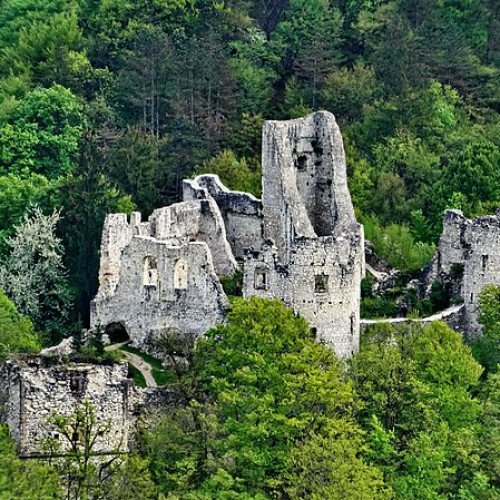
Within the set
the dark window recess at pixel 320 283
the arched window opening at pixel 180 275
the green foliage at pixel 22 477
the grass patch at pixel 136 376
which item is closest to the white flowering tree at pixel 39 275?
the arched window opening at pixel 180 275

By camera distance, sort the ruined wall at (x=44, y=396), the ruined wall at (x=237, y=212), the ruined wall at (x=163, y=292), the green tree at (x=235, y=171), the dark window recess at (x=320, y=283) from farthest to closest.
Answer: the green tree at (x=235, y=171) → the ruined wall at (x=237, y=212) → the ruined wall at (x=163, y=292) → the dark window recess at (x=320, y=283) → the ruined wall at (x=44, y=396)

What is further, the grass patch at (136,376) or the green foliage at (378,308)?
the green foliage at (378,308)

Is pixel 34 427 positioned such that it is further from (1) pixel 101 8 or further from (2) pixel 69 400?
(1) pixel 101 8

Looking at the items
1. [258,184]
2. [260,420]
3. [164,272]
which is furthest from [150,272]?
[258,184]

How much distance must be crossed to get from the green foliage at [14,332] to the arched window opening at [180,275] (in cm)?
542

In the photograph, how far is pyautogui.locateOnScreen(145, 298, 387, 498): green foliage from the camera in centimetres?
6431

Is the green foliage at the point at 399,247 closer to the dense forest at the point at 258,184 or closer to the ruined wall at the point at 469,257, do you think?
the dense forest at the point at 258,184

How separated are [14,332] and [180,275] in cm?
681

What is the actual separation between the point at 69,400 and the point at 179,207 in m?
13.9

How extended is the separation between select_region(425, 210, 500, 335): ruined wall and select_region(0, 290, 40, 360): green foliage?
14162mm

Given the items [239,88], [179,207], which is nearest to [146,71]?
[239,88]

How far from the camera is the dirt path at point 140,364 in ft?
227

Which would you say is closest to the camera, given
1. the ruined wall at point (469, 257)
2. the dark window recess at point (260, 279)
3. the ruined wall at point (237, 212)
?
the dark window recess at point (260, 279)

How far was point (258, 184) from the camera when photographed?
272ft
